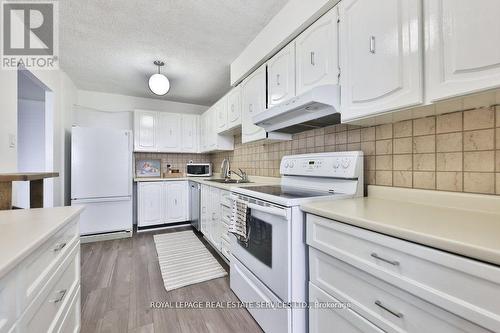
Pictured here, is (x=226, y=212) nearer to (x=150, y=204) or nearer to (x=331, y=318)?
(x=331, y=318)

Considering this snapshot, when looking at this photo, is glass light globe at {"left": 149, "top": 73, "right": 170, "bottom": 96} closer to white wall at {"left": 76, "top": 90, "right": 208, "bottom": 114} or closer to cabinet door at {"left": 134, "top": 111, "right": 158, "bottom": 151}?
cabinet door at {"left": 134, "top": 111, "right": 158, "bottom": 151}

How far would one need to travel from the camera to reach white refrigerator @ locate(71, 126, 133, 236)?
3.07 m

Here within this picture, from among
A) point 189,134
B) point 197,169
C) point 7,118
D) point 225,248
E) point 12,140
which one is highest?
point 189,134

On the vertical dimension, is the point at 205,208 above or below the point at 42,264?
below

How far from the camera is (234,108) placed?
9.27 feet

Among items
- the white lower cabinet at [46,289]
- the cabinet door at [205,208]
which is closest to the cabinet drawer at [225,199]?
the cabinet door at [205,208]

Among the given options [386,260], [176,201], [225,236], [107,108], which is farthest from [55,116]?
[386,260]

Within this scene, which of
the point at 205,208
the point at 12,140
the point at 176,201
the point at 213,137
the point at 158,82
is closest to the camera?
the point at 12,140

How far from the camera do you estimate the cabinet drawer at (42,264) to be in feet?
2.25

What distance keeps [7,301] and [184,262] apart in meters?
1.97

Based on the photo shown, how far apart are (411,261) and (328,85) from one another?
104 centimetres

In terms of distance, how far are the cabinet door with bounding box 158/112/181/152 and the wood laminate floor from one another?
2025 millimetres

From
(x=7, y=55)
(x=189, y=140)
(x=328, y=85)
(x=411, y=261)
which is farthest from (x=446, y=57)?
(x=189, y=140)

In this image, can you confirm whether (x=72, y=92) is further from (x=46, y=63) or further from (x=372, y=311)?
(x=372, y=311)
